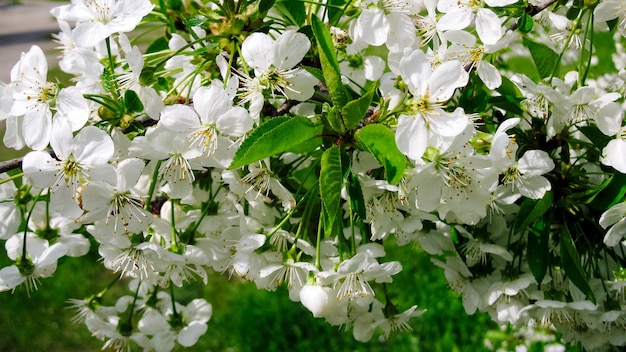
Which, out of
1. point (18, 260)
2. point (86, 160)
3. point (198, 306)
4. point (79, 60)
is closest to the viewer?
point (86, 160)

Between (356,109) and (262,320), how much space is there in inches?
104

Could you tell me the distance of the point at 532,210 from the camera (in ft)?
4.06

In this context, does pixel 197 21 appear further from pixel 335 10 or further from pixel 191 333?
pixel 191 333

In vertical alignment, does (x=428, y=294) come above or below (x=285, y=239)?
below

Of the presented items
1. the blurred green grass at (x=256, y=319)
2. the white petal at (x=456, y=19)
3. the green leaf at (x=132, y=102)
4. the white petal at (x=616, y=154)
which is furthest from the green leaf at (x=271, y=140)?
the blurred green grass at (x=256, y=319)

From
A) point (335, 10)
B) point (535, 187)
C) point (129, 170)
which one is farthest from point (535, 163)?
point (129, 170)

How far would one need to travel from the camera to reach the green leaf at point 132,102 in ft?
3.57

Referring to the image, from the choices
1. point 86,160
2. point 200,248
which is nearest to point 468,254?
point 200,248

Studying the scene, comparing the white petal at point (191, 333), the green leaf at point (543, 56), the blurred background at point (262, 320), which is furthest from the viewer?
the blurred background at point (262, 320)

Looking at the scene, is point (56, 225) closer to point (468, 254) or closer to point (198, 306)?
point (198, 306)

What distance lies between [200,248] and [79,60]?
451mm

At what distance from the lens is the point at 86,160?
105 cm

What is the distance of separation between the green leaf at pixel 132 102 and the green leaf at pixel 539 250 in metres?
0.83

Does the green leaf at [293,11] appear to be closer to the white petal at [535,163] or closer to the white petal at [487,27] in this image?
the white petal at [487,27]
